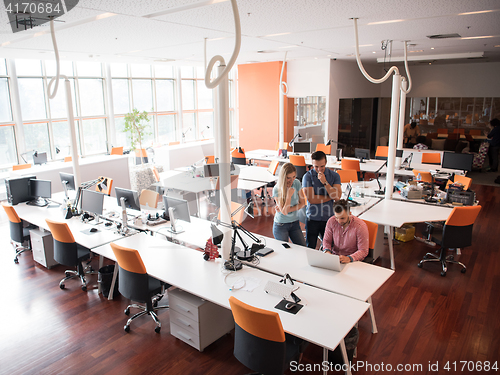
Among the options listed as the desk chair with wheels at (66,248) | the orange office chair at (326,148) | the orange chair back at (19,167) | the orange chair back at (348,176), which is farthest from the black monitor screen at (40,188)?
the orange office chair at (326,148)

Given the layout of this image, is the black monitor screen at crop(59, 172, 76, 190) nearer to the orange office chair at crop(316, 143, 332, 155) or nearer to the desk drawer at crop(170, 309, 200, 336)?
the desk drawer at crop(170, 309, 200, 336)

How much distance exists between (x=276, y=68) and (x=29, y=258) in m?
9.24

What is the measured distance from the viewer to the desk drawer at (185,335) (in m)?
3.62

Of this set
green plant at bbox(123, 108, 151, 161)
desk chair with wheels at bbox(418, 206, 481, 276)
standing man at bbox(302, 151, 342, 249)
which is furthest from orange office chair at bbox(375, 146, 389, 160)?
green plant at bbox(123, 108, 151, 161)

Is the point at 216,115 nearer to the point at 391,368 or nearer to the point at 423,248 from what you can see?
the point at 391,368

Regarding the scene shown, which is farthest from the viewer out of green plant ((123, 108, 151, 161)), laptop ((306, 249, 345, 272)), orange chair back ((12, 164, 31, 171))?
green plant ((123, 108, 151, 161))

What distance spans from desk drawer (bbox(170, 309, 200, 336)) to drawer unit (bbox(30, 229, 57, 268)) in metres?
2.75

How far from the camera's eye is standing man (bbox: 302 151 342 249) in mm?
4697

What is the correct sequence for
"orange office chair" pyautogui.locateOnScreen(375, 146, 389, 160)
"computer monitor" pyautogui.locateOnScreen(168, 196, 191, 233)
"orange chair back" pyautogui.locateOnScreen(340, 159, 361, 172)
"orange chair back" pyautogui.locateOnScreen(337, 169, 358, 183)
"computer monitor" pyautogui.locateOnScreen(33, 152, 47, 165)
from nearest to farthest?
"computer monitor" pyautogui.locateOnScreen(168, 196, 191, 233) < "orange chair back" pyautogui.locateOnScreen(337, 169, 358, 183) < "orange chair back" pyautogui.locateOnScreen(340, 159, 361, 172) < "computer monitor" pyautogui.locateOnScreen(33, 152, 47, 165) < "orange office chair" pyautogui.locateOnScreen(375, 146, 389, 160)

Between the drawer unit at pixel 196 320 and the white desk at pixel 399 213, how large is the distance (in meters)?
2.51

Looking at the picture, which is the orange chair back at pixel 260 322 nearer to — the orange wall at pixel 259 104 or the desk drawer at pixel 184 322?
the desk drawer at pixel 184 322

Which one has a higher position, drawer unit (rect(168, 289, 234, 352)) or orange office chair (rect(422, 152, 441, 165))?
orange office chair (rect(422, 152, 441, 165))

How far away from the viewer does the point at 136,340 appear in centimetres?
384

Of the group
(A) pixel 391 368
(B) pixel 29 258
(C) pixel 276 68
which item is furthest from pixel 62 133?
(A) pixel 391 368
